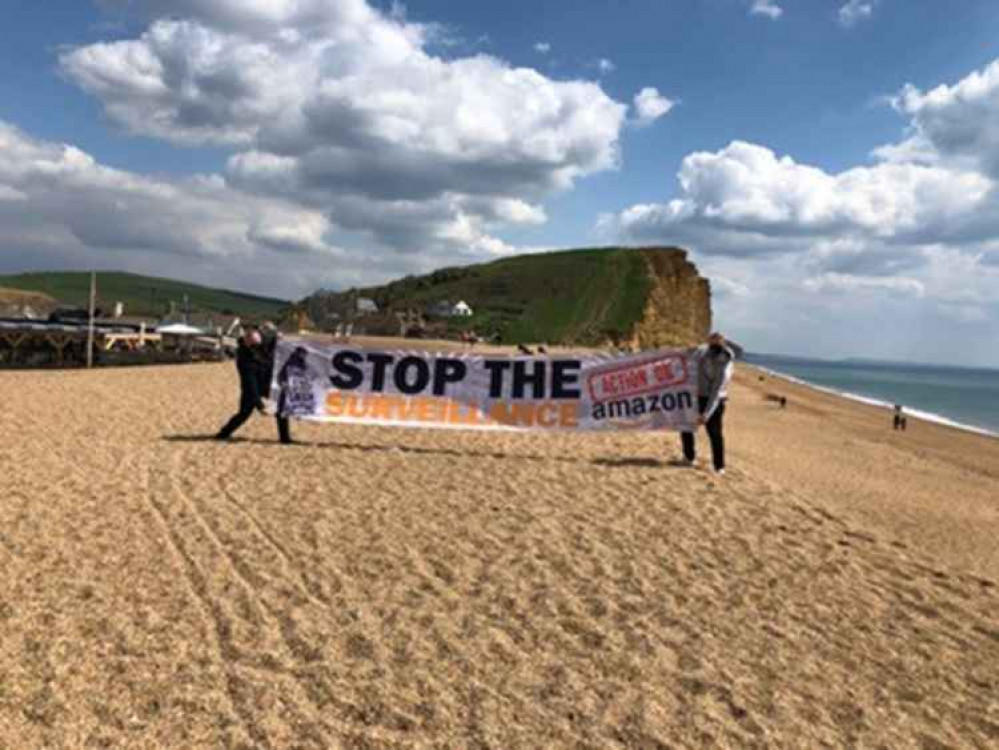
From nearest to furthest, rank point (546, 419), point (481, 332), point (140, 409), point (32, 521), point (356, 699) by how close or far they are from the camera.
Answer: point (356, 699) < point (32, 521) < point (546, 419) < point (140, 409) < point (481, 332)

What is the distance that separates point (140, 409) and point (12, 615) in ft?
40.5

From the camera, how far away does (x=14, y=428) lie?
13.4 meters

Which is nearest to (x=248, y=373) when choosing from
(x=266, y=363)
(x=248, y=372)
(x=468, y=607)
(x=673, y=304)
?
(x=248, y=372)

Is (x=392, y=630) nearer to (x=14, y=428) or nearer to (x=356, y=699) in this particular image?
(x=356, y=699)

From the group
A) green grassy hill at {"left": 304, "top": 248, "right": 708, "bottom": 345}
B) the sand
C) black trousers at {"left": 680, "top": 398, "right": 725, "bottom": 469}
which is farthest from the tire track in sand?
green grassy hill at {"left": 304, "top": 248, "right": 708, "bottom": 345}

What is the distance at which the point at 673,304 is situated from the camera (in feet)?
327

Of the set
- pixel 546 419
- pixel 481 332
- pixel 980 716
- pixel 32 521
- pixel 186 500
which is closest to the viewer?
pixel 980 716

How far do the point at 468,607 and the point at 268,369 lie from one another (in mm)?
8207

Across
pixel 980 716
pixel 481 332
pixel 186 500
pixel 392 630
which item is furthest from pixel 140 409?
pixel 481 332

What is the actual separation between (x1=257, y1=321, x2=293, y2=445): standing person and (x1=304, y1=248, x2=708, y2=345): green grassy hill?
242 ft

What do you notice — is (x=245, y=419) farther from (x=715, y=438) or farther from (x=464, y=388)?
(x=715, y=438)

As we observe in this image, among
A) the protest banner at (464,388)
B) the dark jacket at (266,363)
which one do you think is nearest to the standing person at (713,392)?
the protest banner at (464,388)

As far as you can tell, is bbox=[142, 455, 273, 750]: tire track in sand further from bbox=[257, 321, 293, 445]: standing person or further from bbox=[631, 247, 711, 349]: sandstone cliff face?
bbox=[631, 247, 711, 349]: sandstone cliff face

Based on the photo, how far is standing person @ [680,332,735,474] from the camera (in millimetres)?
12078
